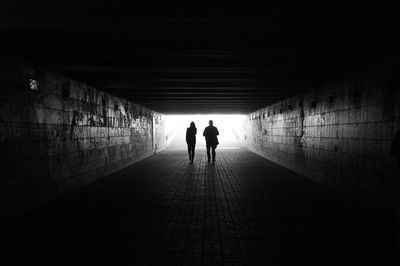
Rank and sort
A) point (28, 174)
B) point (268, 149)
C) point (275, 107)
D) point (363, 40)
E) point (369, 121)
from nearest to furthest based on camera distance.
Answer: point (363, 40) → point (28, 174) → point (369, 121) → point (275, 107) → point (268, 149)

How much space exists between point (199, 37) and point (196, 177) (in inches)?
268

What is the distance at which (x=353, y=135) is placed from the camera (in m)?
8.93

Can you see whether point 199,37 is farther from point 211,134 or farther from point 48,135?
point 211,134

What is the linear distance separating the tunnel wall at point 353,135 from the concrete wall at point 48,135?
5739mm

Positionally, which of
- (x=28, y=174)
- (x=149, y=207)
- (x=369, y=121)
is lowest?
(x=149, y=207)

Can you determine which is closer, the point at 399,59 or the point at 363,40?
the point at 363,40

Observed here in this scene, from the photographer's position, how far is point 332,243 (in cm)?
511

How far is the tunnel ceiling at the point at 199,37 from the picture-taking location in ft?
16.1

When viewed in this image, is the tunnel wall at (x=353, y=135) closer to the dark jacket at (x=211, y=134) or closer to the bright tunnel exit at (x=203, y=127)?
the dark jacket at (x=211, y=134)

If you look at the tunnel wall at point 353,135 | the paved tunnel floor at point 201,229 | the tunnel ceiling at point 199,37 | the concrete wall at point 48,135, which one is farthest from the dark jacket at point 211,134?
the tunnel ceiling at point 199,37

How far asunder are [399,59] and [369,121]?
1.65m

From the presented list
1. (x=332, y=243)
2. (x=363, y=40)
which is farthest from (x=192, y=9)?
(x=332, y=243)

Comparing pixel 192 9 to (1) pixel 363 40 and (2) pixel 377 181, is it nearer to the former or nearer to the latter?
(1) pixel 363 40

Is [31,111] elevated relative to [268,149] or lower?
elevated
